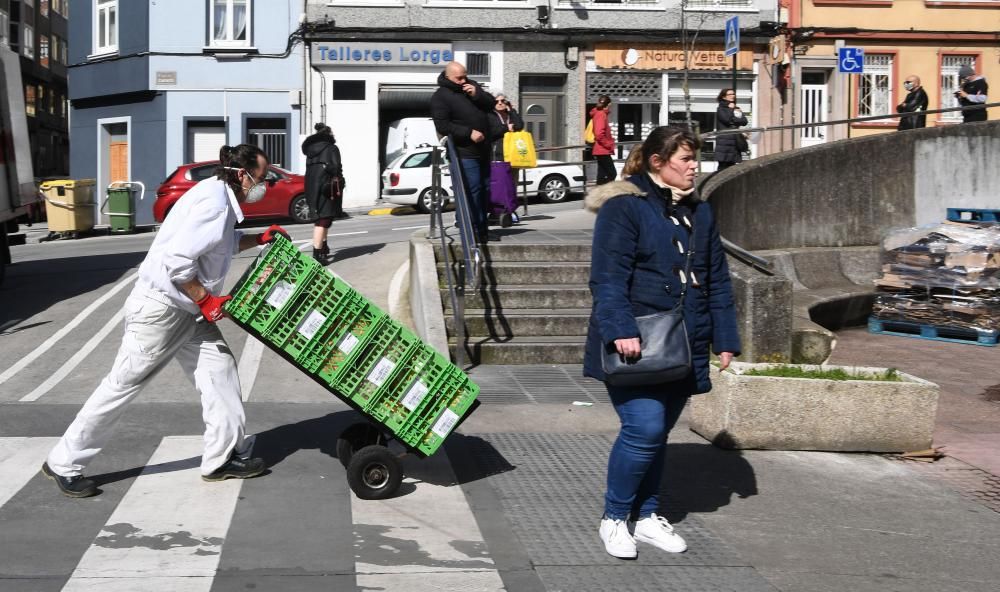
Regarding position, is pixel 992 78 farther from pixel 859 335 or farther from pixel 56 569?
pixel 56 569

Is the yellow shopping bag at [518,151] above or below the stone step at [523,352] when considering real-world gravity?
above

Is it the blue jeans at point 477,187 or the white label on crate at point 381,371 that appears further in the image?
the blue jeans at point 477,187

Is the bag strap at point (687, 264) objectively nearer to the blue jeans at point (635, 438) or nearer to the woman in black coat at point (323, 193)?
the blue jeans at point (635, 438)

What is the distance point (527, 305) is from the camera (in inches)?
446

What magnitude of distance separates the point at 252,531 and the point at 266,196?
2076 centimetres

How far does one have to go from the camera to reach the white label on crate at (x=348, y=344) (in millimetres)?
6367

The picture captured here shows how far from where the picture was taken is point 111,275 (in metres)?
15.7

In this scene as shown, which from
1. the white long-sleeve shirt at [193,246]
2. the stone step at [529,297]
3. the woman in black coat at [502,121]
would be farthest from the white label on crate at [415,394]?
the woman in black coat at [502,121]

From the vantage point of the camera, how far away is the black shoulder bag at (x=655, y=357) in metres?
5.37

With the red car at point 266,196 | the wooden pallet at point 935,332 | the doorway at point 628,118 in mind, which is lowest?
the wooden pallet at point 935,332

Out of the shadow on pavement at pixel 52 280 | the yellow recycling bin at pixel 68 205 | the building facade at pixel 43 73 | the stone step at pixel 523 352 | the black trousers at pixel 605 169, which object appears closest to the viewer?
the stone step at pixel 523 352

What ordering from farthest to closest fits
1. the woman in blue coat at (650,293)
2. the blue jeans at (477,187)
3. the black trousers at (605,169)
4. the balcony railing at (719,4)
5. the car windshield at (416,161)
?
1. the balcony railing at (719,4)
2. the car windshield at (416,161)
3. the black trousers at (605,169)
4. the blue jeans at (477,187)
5. the woman in blue coat at (650,293)

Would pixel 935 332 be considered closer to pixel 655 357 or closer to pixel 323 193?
pixel 323 193

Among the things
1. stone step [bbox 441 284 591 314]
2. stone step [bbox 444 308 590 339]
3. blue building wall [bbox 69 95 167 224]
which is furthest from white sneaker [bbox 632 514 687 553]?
blue building wall [bbox 69 95 167 224]
